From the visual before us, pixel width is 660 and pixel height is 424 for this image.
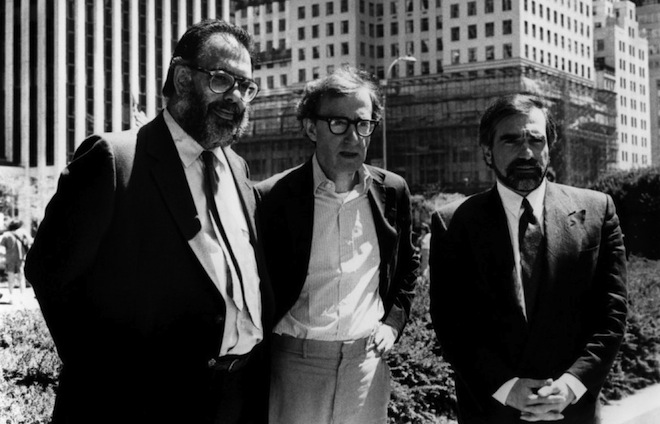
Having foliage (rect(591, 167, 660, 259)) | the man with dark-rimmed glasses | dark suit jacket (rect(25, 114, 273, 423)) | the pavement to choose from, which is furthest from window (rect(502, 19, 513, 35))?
dark suit jacket (rect(25, 114, 273, 423))

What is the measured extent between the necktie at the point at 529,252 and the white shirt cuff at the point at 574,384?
301mm

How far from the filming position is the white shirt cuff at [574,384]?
3654mm

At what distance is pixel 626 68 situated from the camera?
127 meters

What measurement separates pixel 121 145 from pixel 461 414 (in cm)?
199

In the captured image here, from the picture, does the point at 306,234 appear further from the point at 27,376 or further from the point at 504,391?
the point at 27,376

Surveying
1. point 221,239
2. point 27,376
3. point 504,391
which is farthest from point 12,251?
point 504,391

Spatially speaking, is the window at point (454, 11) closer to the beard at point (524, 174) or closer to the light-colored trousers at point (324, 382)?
the beard at point (524, 174)

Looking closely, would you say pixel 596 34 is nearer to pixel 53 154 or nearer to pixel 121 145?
pixel 53 154

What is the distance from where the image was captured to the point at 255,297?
11.7 feet

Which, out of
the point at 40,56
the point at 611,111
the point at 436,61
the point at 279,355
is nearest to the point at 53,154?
the point at 40,56

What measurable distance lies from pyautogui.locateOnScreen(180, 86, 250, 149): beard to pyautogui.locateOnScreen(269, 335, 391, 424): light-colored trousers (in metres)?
1.08

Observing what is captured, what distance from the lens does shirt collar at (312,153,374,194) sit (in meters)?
4.14

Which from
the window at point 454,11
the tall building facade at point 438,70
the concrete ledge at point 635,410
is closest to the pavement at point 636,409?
the concrete ledge at point 635,410

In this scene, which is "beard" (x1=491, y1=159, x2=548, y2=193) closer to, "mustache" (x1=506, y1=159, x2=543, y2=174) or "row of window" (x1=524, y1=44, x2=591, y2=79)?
"mustache" (x1=506, y1=159, x2=543, y2=174)
